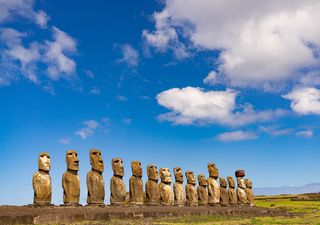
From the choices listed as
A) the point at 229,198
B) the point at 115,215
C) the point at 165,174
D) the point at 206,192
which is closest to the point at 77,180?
the point at 115,215

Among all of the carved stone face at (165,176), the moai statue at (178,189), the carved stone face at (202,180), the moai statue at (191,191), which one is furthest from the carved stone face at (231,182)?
the carved stone face at (165,176)

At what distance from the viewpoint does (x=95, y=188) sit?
20734mm

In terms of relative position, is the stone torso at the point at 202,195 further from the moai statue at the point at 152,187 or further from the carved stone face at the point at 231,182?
the moai statue at the point at 152,187

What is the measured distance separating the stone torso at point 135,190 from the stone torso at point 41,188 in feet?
20.2

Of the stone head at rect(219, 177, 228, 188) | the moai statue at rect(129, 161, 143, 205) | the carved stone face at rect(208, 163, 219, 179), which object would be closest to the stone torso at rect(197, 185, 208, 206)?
the carved stone face at rect(208, 163, 219, 179)

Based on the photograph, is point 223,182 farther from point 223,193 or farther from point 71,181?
point 71,181

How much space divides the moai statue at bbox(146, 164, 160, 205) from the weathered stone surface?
34.4 feet

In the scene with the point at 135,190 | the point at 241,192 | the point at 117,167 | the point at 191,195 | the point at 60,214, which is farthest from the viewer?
the point at 241,192

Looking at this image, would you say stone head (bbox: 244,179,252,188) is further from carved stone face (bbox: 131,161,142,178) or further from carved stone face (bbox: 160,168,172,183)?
carved stone face (bbox: 131,161,142,178)

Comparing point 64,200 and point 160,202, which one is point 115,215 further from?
point 160,202

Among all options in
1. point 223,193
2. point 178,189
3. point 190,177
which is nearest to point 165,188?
point 178,189

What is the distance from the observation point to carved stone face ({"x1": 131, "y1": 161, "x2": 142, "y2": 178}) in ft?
79.4

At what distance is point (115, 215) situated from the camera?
679 inches

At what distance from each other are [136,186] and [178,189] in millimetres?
4969
